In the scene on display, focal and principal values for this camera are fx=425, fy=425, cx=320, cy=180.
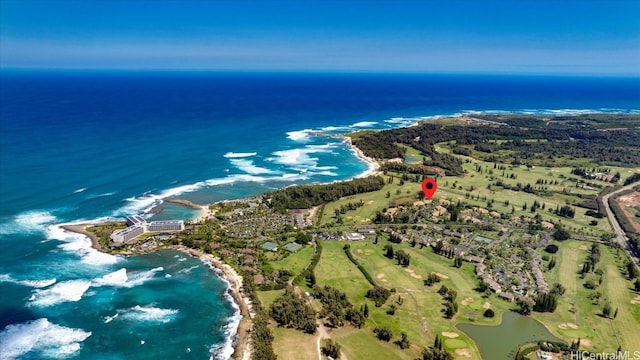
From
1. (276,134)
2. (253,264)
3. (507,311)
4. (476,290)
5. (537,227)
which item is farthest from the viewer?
(276,134)

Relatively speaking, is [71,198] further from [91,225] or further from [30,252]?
[30,252]

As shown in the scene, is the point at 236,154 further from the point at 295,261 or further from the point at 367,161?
the point at 295,261

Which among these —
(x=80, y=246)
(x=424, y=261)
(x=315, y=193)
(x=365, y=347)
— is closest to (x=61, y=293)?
(x=80, y=246)

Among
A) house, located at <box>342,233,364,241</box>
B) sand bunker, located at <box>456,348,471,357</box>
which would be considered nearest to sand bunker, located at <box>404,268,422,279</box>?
house, located at <box>342,233,364,241</box>

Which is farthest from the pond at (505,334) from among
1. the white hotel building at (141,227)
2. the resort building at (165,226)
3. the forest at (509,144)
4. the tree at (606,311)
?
the forest at (509,144)

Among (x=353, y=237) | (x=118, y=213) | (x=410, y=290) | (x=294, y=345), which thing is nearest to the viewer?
(x=294, y=345)

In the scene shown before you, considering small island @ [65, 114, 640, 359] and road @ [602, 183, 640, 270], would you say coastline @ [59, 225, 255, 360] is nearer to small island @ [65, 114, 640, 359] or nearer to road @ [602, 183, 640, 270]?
small island @ [65, 114, 640, 359]

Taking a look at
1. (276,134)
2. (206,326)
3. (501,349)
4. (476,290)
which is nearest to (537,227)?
(476,290)
